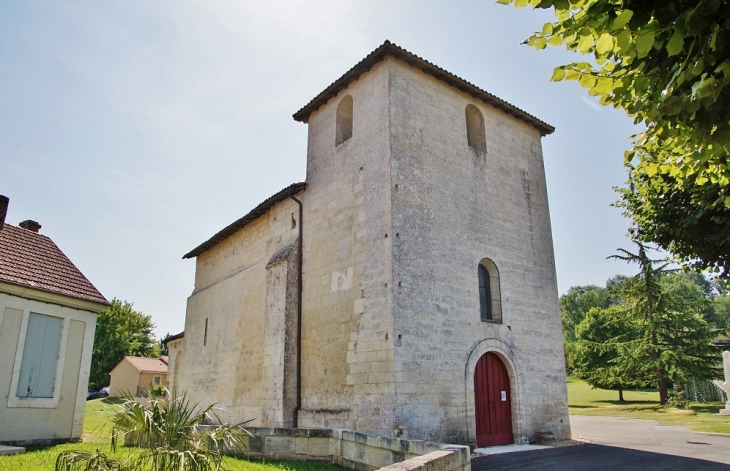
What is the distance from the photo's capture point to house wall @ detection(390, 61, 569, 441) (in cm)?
1047

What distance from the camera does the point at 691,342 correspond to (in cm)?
2466

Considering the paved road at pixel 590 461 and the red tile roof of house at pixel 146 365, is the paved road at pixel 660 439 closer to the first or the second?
the paved road at pixel 590 461

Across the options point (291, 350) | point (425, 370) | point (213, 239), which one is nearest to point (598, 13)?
point (425, 370)

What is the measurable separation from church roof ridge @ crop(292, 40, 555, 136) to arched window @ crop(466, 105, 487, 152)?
1.36ft

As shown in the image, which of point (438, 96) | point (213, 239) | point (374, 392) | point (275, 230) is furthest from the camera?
point (213, 239)

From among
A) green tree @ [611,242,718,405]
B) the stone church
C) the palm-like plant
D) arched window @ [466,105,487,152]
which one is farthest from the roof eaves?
green tree @ [611,242,718,405]

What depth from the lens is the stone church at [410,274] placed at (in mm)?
10523

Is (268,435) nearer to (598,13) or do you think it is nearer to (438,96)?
(598,13)

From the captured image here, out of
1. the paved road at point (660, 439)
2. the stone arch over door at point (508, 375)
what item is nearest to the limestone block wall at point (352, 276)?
the stone arch over door at point (508, 375)

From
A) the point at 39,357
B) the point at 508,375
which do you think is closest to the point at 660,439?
the point at 508,375

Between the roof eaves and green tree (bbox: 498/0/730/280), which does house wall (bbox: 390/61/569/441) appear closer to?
the roof eaves

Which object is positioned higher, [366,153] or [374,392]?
[366,153]

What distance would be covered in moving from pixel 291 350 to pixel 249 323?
3860 millimetres

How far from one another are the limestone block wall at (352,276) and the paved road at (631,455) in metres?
2.65
